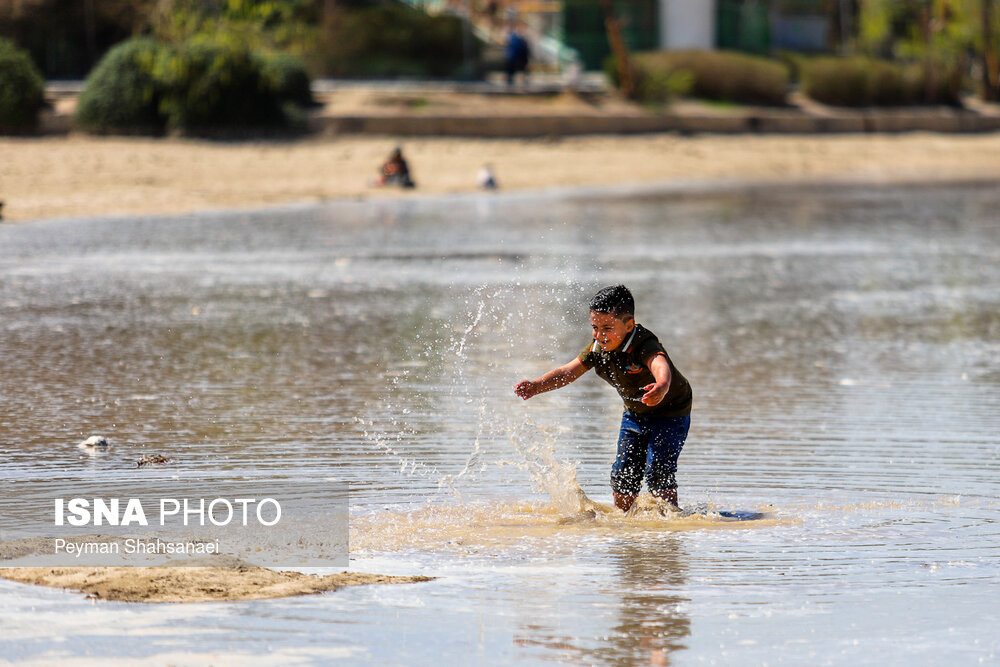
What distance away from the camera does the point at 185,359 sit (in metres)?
11.1

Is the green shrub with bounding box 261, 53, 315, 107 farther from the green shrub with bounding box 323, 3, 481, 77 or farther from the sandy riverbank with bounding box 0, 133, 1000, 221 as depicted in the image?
the green shrub with bounding box 323, 3, 481, 77

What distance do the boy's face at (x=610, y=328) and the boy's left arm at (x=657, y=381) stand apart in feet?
0.51

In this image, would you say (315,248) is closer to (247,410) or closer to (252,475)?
(247,410)

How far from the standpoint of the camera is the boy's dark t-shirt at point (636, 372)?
22.5ft

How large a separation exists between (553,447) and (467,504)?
3.18ft

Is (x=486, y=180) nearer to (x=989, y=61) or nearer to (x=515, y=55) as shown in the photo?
(x=515, y=55)

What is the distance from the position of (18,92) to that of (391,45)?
43.6 feet

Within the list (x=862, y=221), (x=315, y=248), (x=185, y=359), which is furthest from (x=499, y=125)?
(x=185, y=359)

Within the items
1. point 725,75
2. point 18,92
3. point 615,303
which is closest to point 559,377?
point 615,303

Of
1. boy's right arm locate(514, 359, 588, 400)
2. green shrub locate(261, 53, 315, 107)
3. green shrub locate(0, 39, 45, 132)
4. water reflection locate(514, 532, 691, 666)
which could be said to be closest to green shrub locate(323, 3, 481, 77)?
green shrub locate(261, 53, 315, 107)

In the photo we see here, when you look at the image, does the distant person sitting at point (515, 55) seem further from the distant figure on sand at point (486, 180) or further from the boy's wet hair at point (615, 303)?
the boy's wet hair at point (615, 303)

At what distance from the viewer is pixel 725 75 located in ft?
141

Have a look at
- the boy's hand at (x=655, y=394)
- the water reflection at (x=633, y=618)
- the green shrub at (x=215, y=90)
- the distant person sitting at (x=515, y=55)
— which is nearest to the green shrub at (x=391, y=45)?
the distant person sitting at (x=515, y=55)

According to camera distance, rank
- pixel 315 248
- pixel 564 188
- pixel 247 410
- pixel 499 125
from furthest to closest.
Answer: pixel 499 125 → pixel 564 188 → pixel 315 248 → pixel 247 410
